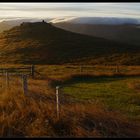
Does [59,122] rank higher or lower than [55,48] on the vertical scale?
higher

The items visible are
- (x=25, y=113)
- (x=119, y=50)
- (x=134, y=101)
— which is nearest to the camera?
(x=25, y=113)

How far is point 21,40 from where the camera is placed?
443 feet

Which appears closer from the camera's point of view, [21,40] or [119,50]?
[119,50]

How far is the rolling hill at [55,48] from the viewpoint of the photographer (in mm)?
109375

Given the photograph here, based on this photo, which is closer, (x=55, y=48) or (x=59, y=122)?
(x=59, y=122)

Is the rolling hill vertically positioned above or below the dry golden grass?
below

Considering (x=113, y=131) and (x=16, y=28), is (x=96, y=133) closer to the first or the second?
(x=113, y=131)

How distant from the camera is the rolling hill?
359ft

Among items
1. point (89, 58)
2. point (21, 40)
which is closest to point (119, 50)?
point (89, 58)

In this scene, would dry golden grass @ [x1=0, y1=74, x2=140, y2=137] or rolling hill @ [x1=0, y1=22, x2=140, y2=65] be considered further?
rolling hill @ [x1=0, y1=22, x2=140, y2=65]

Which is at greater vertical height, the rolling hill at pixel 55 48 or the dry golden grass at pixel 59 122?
the dry golden grass at pixel 59 122

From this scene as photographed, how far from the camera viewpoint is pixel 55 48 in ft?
413

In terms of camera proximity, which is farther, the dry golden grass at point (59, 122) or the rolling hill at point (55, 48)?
the rolling hill at point (55, 48)

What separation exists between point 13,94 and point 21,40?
122842mm
